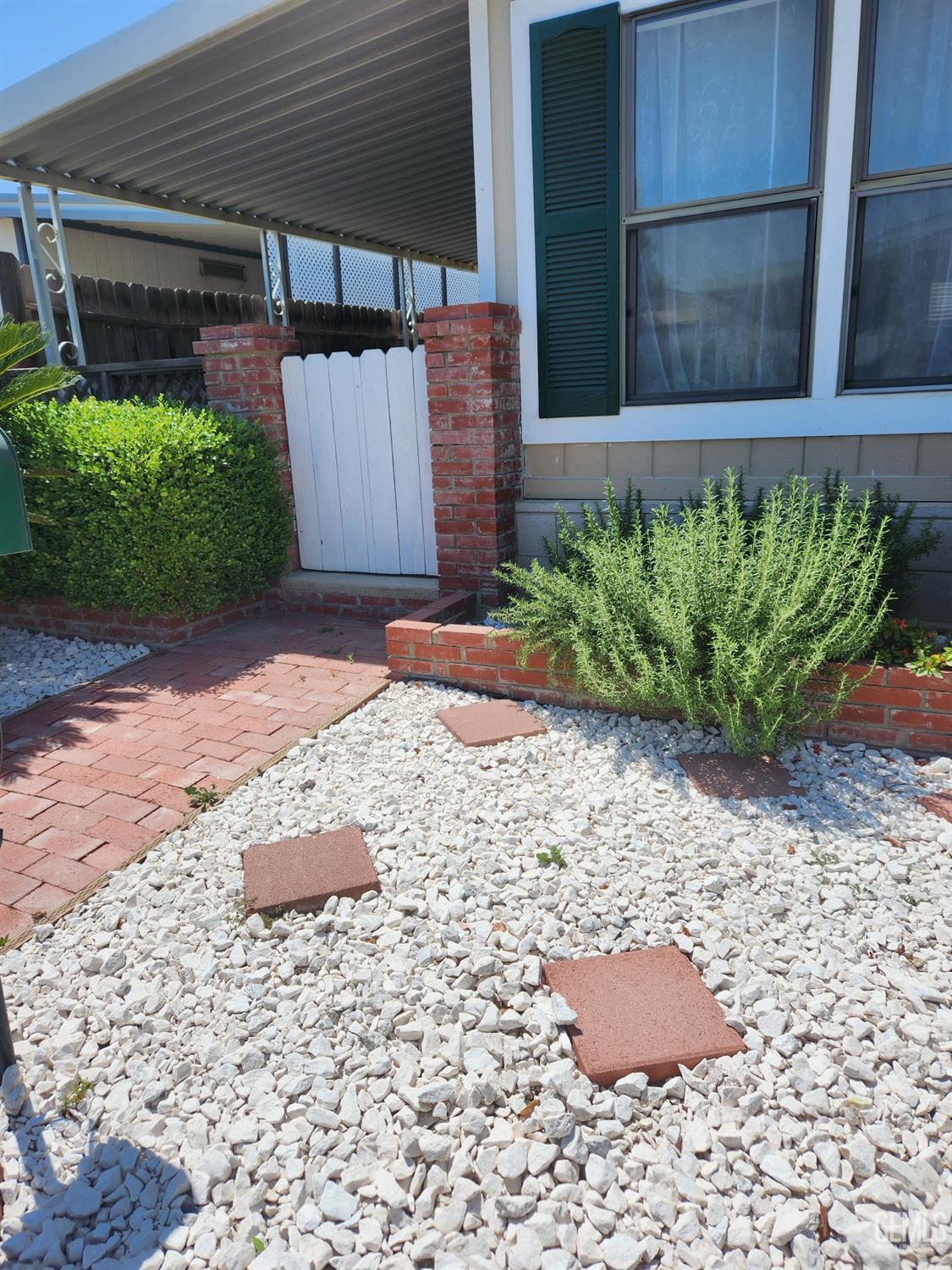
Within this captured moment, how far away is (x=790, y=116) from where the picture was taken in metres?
3.77

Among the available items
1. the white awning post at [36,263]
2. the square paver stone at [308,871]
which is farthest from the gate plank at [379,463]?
the square paver stone at [308,871]

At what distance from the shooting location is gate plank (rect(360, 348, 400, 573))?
5012mm

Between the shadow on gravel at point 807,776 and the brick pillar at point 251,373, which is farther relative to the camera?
the brick pillar at point 251,373

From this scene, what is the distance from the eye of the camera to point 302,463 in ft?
17.9

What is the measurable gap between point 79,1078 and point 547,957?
110cm

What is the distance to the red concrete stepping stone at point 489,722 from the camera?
337cm

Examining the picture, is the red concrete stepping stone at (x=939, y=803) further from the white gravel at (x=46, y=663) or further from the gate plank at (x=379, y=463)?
the white gravel at (x=46, y=663)

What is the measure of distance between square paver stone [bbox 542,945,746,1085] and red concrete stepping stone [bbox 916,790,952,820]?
1139 mm

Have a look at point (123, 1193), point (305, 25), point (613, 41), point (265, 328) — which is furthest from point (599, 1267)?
point (305, 25)

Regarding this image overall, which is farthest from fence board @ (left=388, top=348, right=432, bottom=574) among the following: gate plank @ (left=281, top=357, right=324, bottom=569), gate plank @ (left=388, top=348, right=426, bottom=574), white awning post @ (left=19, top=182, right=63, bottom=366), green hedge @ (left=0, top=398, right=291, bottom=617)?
white awning post @ (left=19, top=182, right=63, bottom=366)

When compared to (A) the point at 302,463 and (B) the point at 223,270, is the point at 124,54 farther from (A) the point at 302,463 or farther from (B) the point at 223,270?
(B) the point at 223,270

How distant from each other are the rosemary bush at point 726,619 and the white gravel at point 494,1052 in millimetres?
335

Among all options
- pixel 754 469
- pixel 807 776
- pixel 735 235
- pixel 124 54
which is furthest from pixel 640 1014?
pixel 124 54

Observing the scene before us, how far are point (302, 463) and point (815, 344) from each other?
10.2 feet
